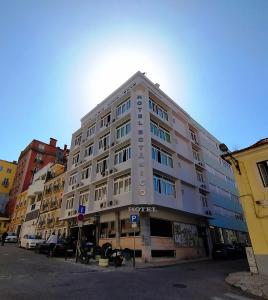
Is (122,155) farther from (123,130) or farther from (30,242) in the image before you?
(30,242)

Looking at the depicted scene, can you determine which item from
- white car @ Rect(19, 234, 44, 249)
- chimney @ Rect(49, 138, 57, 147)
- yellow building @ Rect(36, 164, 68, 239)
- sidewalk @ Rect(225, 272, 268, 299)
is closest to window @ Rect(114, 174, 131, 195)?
white car @ Rect(19, 234, 44, 249)

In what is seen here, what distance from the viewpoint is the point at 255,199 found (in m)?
13.4

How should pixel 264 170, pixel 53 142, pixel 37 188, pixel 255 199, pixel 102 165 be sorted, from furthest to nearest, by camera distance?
pixel 53 142, pixel 37 188, pixel 102 165, pixel 264 170, pixel 255 199

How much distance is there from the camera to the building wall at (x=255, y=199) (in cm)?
1250

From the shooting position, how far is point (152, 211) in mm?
20594

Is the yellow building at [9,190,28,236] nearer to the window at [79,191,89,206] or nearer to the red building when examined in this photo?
the red building

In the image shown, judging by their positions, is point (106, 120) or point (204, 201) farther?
point (106, 120)

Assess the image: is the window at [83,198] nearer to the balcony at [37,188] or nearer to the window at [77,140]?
the window at [77,140]

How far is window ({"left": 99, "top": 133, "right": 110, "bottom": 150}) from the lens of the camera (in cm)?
2816

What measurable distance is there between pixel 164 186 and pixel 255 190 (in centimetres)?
1100

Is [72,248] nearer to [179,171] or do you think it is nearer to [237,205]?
[179,171]

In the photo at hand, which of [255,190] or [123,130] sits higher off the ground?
[123,130]

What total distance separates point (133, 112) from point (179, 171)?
834 cm

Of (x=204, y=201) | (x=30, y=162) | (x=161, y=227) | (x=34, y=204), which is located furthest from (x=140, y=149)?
(x=30, y=162)
